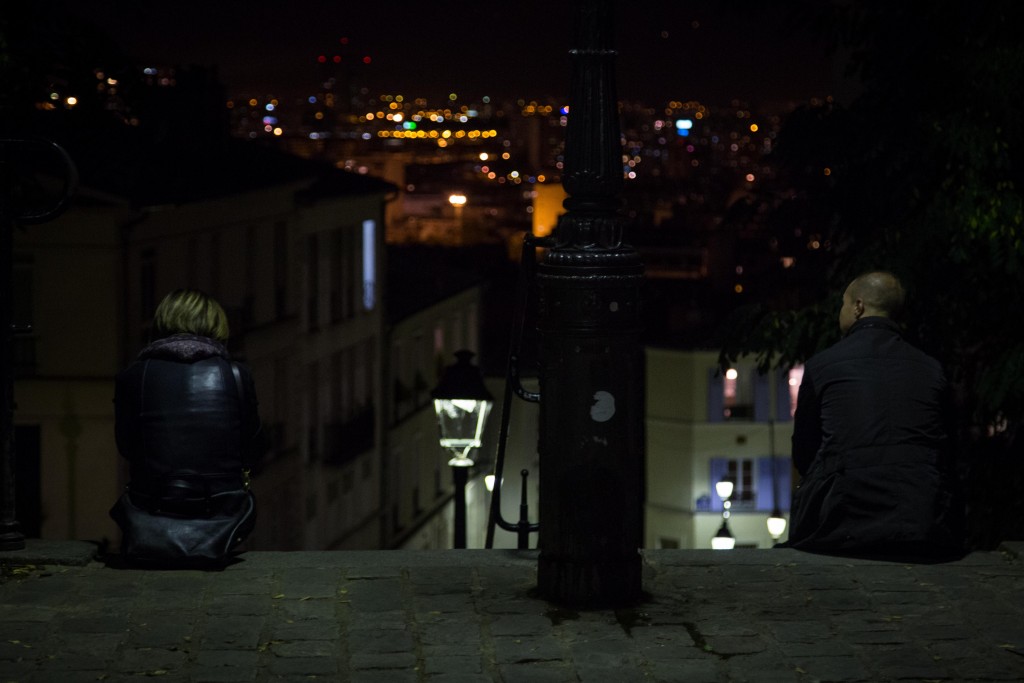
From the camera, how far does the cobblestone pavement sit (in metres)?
6.38

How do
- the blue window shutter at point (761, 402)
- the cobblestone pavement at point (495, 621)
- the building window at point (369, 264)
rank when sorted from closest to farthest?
1. the cobblestone pavement at point (495, 621)
2. the building window at point (369, 264)
3. the blue window shutter at point (761, 402)

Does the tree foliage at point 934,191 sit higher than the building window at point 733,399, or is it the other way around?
the tree foliage at point 934,191

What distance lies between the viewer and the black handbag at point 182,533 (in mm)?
7875

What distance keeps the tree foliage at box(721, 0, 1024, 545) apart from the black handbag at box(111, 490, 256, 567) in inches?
219

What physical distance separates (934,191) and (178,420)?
710 centimetres

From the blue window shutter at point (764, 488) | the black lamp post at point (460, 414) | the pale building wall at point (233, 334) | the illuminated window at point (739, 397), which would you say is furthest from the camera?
the blue window shutter at point (764, 488)

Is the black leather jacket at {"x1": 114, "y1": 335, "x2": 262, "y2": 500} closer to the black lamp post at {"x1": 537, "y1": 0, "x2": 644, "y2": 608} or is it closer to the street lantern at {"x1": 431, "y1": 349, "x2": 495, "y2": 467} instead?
the black lamp post at {"x1": 537, "y1": 0, "x2": 644, "y2": 608}

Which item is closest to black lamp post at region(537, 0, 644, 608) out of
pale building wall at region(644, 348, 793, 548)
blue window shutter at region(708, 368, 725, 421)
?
pale building wall at region(644, 348, 793, 548)

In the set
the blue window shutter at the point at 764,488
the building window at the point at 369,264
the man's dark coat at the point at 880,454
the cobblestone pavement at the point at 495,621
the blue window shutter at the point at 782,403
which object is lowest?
the blue window shutter at the point at 764,488

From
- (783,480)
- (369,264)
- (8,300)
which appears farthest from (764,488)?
(8,300)

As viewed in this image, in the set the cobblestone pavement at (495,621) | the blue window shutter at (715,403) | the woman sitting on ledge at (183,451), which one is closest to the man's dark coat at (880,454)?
the cobblestone pavement at (495,621)

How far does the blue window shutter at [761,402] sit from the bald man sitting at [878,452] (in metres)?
39.9

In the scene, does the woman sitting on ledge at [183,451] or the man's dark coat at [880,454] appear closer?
the woman sitting on ledge at [183,451]

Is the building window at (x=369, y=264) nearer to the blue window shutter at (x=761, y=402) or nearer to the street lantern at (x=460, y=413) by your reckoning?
the blue window shutter at (x=761, y=402)
